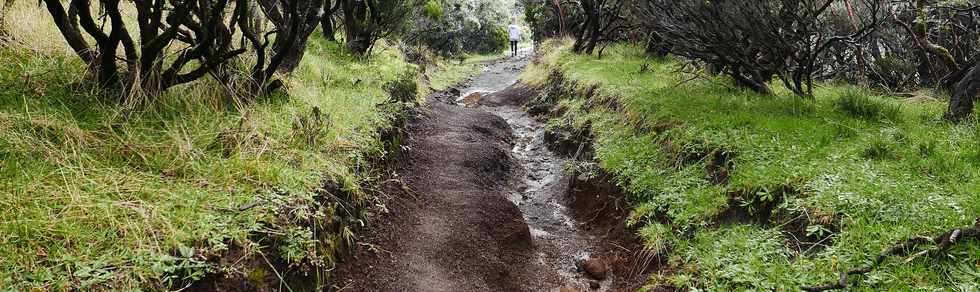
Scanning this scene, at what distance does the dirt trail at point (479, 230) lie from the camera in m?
5.06

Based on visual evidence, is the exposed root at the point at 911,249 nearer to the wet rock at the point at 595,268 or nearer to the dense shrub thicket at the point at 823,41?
the wet rock at the point at 595,268

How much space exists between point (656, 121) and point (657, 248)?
2.86 metres

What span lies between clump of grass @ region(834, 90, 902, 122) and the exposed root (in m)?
3.46

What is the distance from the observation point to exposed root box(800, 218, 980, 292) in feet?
11.3

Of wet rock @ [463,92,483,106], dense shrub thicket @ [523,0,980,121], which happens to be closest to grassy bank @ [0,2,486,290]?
dense shrub thicket @ [523,0,980,121]

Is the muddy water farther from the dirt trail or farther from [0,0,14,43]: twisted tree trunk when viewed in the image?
[0,0,14,43]: twisted tree trunk

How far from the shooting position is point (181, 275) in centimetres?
321

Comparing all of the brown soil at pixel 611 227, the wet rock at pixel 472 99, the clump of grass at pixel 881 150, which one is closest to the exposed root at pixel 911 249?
the brown soil at pixel 611 227

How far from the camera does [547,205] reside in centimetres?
733

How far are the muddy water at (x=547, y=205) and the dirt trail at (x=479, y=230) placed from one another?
0.04 ft

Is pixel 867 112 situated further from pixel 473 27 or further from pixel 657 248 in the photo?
pixel 473 27

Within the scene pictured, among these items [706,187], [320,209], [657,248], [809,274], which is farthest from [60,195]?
[706,187]

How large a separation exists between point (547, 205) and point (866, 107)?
3.90m

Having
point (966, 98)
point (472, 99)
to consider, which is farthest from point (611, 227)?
point (472, 99)
